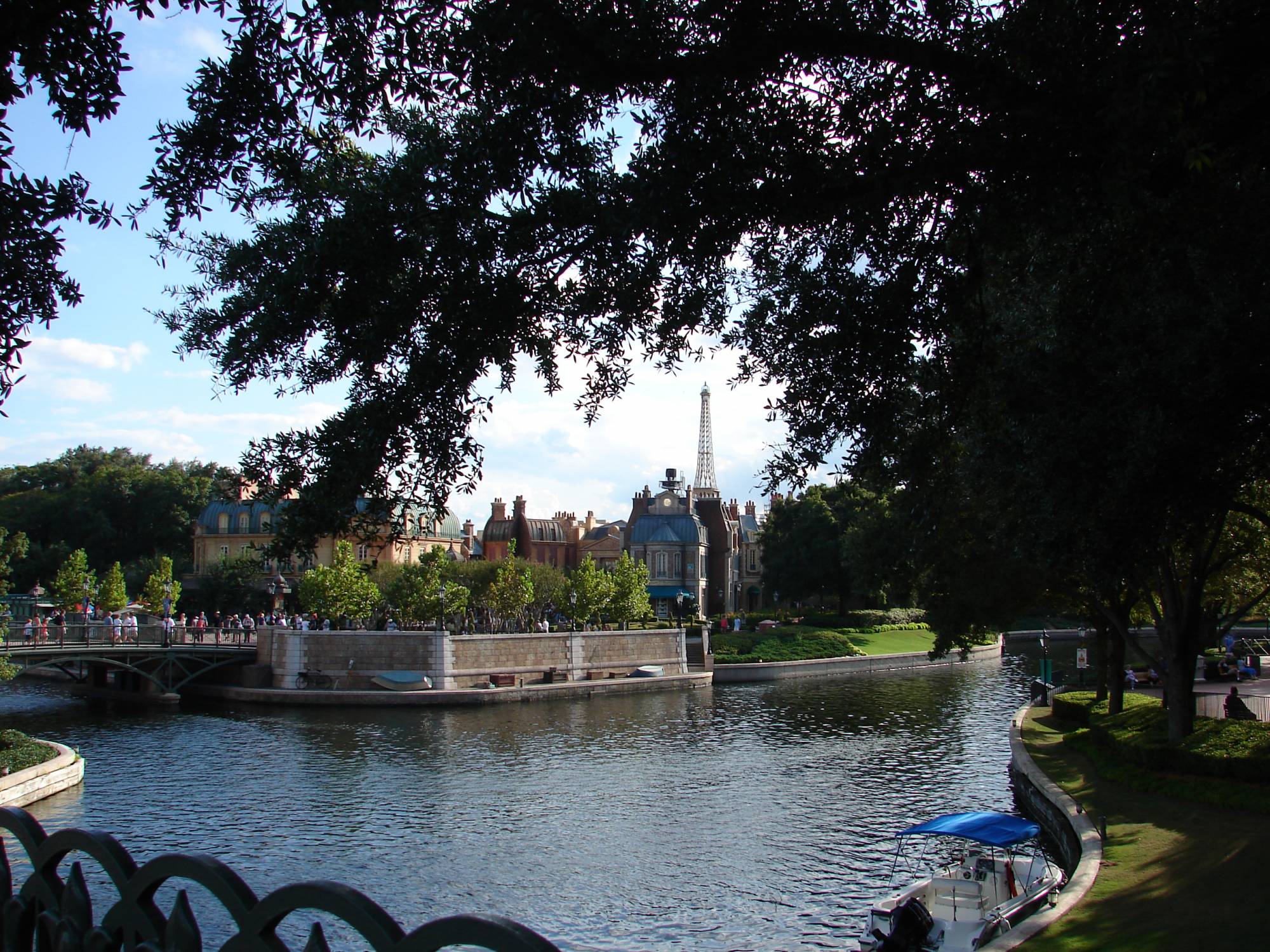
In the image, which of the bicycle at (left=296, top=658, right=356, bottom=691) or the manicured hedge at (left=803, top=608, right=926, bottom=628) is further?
the manicured hedge at (left=803, top=608, right=926, bottom=628)

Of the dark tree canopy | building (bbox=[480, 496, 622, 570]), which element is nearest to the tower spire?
building (bbox=[480, 496, 622, 570])

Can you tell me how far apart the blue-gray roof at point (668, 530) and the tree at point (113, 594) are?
38.9 meters

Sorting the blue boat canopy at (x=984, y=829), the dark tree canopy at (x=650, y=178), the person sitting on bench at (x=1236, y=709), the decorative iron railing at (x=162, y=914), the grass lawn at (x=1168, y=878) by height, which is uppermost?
the dark tree canopy at (x=650, y=178)

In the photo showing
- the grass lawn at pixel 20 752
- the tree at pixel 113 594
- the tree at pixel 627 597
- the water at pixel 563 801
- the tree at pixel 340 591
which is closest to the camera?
the water at pixel 563 801

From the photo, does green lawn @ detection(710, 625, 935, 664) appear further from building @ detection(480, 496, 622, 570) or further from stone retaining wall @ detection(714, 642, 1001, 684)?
building @ detection(480, 496, 622, 570)

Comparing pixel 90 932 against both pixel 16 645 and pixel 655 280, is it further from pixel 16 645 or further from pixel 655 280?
pixel 16 645

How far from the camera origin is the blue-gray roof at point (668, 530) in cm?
8425

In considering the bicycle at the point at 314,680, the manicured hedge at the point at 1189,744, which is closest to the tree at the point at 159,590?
the bicycle at the point at 314,680

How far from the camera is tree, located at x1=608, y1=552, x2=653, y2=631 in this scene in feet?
185

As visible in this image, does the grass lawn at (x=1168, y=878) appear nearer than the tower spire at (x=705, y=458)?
Yes

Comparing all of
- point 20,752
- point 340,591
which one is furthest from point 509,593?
point 20,752

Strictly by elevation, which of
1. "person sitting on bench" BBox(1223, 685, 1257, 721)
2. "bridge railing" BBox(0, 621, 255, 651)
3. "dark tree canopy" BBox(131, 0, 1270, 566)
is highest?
"dark tree canopy" BBox(131, 0, 1270, 566)

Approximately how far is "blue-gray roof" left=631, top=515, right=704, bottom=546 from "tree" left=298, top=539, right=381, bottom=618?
35378mm

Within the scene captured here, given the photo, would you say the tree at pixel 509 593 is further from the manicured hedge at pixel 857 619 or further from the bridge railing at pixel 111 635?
the manicured hedge at pixel 857 619
